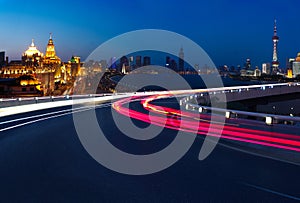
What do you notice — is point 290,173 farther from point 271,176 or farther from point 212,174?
point 212,174

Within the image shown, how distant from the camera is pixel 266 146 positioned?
36.1ft

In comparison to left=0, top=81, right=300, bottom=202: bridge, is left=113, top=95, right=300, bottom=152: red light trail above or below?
above

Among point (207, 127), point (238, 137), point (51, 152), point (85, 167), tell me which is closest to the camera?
point (85, 167)

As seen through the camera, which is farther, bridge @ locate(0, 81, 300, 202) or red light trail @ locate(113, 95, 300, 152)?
red light trail @ locate(113, 95, 300, 152)

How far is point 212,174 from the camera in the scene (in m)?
8.02

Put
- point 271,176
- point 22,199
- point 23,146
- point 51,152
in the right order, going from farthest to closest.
A: point 23,146, point 51,152, point 271,176, point 22,199

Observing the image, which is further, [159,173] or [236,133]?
[236,133]

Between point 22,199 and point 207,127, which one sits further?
point 207,127

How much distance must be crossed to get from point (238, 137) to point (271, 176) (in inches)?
205

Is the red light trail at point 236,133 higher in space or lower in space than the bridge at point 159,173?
higher

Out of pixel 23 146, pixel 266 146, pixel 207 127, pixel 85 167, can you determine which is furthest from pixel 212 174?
pixel 207 127

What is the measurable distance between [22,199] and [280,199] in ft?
13.3

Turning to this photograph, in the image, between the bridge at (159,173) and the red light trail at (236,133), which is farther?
the red light trail at (236,133)

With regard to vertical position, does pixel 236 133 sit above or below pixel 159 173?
above
